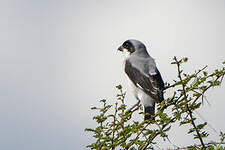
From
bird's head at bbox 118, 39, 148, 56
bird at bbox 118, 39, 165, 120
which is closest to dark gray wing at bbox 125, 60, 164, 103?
bird at bbox 118, 39, 165, 120

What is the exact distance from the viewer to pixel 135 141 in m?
2.75

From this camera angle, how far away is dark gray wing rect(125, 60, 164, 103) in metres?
4.32

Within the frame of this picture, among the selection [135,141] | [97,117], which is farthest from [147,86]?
[135,141]

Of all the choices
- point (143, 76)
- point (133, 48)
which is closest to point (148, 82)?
point (143, 76)

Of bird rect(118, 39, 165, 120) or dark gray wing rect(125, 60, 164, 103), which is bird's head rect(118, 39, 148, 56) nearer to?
bird rect(118, 39, 165, 120)

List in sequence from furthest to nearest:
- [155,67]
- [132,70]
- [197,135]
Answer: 1. [132,70]
2. [155,67]
3. [197,135]

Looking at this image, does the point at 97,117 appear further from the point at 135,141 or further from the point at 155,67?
the point at 155,67

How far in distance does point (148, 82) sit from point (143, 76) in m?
0.17

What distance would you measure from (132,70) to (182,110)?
2.61m

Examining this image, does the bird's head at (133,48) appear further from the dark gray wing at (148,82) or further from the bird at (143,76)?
the dark gray wing at (148,82)

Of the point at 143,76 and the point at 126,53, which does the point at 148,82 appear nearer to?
the point at 143,76

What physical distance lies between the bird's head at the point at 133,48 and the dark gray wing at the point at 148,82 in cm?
26

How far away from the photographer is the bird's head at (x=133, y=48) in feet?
18.7

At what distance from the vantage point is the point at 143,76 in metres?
4.91
